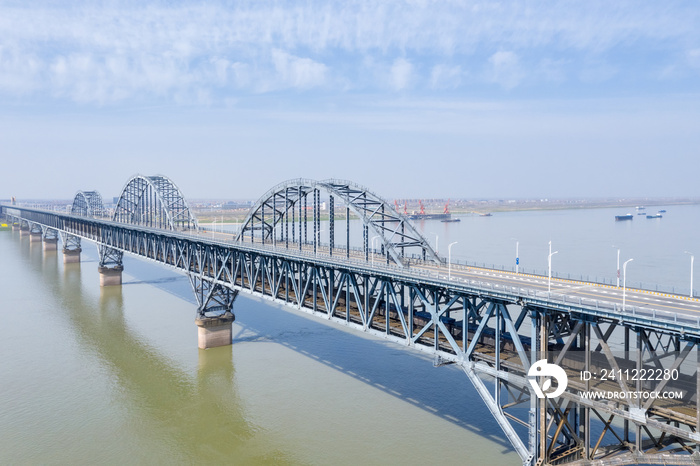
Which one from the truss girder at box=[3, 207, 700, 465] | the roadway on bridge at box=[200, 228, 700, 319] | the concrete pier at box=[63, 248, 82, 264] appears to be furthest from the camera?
the concrete pier at box=[63, 248, 82, 264]

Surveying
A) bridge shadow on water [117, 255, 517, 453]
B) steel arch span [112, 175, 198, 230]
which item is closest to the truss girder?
bridge shadow on water [117, 255, 517, 453]

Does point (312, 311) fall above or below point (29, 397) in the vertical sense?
above

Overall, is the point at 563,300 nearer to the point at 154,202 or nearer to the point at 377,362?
the point at 377,362

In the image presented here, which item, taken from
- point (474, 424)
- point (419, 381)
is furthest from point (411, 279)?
point (419, 381)

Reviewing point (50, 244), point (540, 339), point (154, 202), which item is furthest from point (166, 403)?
point (50, 244)

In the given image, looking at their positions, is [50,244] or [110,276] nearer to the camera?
[110,276]

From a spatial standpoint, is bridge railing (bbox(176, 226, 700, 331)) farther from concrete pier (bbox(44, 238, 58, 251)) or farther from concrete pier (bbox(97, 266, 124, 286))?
concrete pier (bbox(44, 238, 58, 251))

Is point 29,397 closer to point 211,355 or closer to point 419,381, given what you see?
point 211,355
